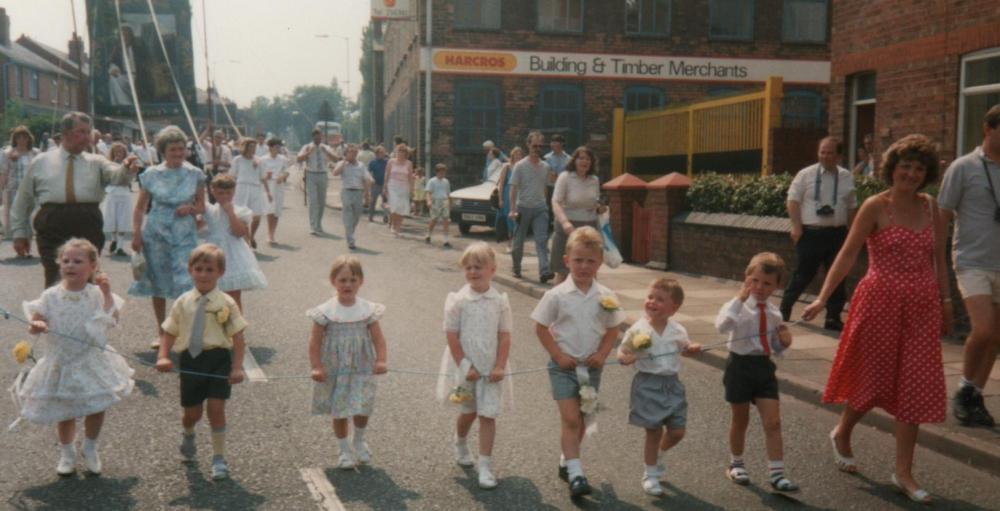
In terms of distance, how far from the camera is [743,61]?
105 feet

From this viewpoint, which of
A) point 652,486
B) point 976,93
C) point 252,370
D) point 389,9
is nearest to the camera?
point 652,486

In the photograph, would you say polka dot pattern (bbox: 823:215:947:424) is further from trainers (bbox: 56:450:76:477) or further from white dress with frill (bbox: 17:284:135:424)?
trainers (bbox: 56:450:76:477)

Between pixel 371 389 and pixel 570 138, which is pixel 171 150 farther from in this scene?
pixel 570 138

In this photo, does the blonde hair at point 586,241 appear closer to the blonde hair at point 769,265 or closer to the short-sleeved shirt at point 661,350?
the short-sleeved shirt at point 661,350

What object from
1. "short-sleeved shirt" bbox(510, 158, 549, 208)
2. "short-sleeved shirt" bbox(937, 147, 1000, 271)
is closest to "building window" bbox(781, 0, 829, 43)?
"short-sleeved shirt" bbox(510, 158, 549, 208)

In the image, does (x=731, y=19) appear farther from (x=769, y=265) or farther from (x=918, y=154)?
(x=769, y=265)

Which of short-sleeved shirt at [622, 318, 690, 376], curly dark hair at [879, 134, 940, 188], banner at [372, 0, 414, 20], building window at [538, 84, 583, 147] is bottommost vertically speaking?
short-sleeved shirt at [622, 318, 690, 376]

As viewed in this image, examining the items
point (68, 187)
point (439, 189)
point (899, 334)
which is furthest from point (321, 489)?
point (439, 189)

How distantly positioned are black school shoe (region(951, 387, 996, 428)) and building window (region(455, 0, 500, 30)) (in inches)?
1002

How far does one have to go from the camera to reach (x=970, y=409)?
610cm

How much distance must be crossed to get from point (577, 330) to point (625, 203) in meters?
11.0

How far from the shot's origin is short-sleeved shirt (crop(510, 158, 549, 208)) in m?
13.3

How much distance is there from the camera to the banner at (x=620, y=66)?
30156 millimetres

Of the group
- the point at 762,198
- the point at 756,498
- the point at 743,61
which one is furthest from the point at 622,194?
the point at 743,61
